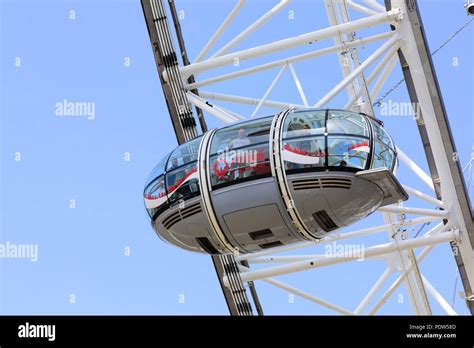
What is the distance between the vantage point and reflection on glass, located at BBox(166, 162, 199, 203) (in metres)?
21.0

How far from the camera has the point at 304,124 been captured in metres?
20.4

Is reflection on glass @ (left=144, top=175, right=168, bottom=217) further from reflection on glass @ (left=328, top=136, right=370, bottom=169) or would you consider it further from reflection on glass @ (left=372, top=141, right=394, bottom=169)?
reflection on glass @ (left=372, top=141, right=394, bottom=169)

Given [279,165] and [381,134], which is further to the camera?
[381,134]

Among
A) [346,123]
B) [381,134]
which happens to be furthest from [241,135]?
[381,134]

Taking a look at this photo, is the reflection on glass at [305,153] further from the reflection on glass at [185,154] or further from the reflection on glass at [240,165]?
the reflection on glass at [185,154]

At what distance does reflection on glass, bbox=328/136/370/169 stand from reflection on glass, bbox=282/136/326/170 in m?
0.15

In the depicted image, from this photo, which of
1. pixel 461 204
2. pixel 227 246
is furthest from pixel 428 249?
pixel 227 246

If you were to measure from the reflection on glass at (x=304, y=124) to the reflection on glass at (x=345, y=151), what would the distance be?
302mm

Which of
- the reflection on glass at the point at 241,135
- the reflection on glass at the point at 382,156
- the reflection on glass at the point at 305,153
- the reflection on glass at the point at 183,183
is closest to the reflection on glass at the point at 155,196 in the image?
the reflection on glass at the point at 183,183

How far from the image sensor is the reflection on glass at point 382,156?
20.3 m

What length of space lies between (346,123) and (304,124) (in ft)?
2.31
